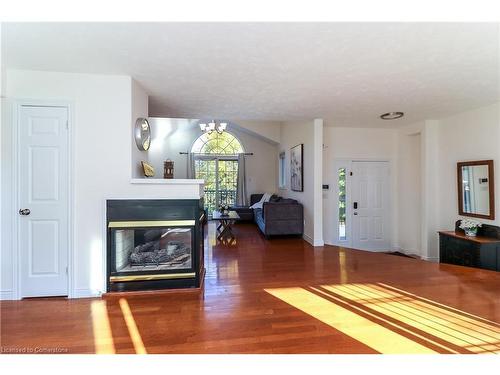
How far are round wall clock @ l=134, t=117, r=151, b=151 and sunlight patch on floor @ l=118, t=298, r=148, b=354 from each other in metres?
1.76

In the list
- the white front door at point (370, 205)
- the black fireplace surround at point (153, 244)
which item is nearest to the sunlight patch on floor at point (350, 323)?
the black fireplace surround at point (153, 244)

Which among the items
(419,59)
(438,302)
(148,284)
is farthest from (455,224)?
(148,284)

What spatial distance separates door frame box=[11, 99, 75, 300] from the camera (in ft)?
8.25

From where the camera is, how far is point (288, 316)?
2150 millimetres

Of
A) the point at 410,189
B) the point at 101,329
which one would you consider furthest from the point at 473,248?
the point at 101,329

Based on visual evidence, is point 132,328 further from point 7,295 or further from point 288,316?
point 7,295

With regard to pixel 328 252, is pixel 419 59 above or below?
above

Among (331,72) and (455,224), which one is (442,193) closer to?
(455,224)

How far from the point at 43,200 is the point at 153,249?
1247 mm

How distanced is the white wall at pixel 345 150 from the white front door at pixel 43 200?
455 centimetres

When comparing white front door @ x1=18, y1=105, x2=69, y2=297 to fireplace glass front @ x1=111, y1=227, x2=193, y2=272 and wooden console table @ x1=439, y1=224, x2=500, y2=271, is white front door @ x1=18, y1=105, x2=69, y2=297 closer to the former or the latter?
fireplace glass front @ x1=111, y1=227, x2=193, y2=272

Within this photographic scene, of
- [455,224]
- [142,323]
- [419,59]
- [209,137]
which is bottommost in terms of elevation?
[142,323]

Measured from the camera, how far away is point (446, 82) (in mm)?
2861
